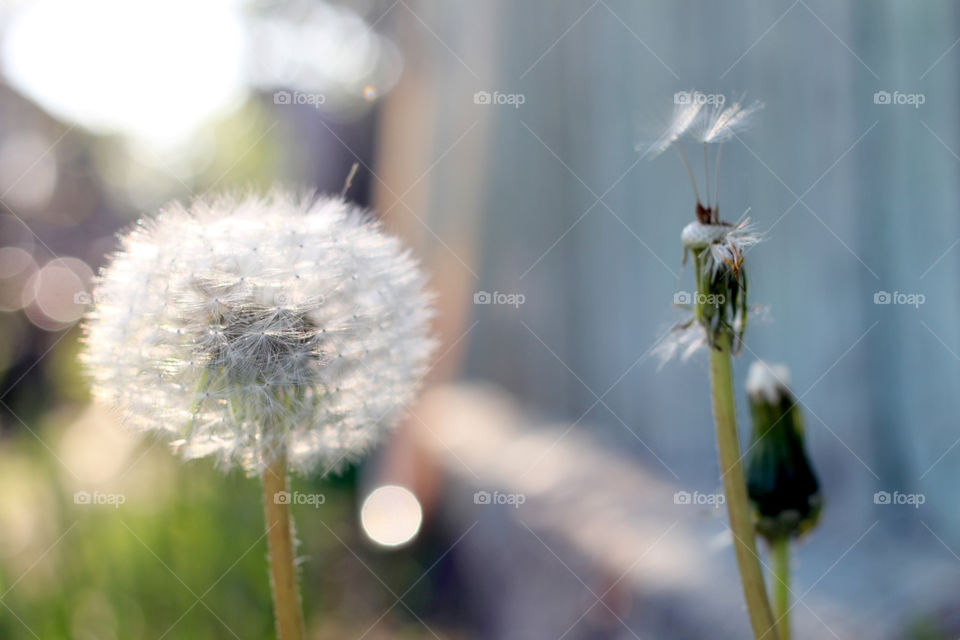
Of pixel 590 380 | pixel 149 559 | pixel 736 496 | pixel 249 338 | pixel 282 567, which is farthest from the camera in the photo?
pixel 590 380

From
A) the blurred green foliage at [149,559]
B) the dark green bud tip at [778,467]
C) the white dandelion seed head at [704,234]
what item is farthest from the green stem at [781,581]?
the blurred green foliage at [149,559]

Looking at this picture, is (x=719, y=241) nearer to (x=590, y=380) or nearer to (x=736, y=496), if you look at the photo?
(x=736, y=496)

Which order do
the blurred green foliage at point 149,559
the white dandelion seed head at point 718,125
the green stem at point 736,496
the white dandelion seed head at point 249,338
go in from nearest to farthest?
the green stem at point 736,496
the white dandelion seed head at point 718,125
the white dandelion seed head at point 249,338
the blurred green foliage at point 149,559

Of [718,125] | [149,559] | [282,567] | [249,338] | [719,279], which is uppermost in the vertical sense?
[718,125]

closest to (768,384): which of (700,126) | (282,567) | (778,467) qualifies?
(778,467)

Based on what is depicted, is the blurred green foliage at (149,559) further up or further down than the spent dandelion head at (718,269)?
further down

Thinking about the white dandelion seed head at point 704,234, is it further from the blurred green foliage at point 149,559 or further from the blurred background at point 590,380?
the blurred green foliage at point 149,559

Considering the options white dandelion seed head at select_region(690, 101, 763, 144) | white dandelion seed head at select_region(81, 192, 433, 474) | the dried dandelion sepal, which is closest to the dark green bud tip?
the dried dandelion sepal

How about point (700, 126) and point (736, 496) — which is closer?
point (736, 496)

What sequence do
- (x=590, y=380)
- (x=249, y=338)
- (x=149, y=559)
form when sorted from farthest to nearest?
1. (x=590, y=380)
2. (x=149, y=559)
3. (x=249, y=338)
